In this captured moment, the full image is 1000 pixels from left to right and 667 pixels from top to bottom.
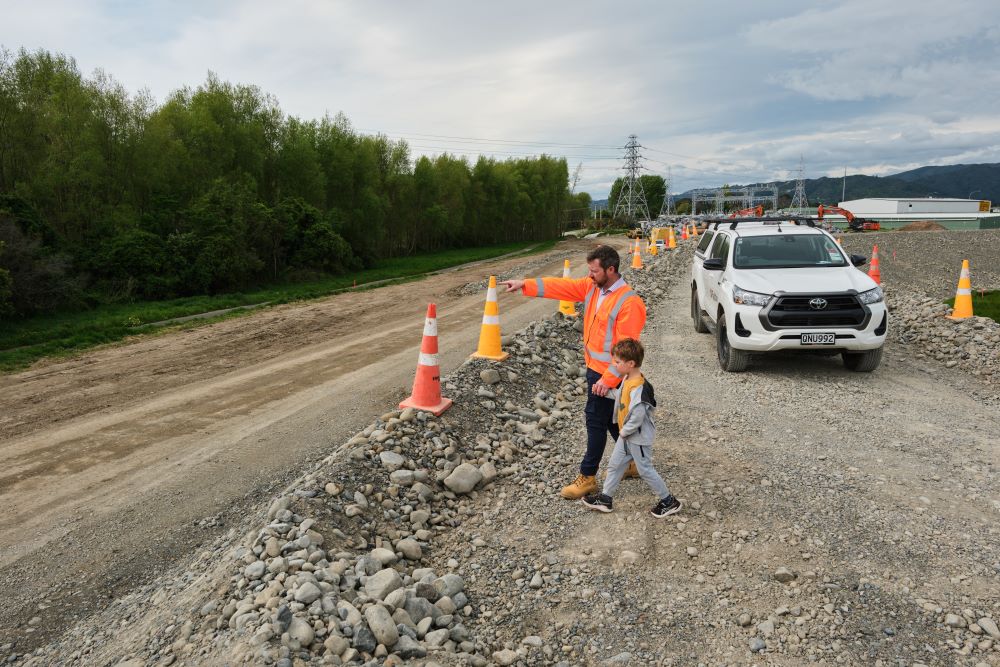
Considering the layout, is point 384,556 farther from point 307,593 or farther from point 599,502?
point 599,502

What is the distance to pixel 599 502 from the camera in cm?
463

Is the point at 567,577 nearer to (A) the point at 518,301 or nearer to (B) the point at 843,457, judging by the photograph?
(B) the point at 843,457

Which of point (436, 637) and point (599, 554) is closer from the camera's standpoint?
point (436, 637)

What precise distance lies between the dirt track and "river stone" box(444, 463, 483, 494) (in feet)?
→ 5.59

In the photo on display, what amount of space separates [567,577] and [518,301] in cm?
1365

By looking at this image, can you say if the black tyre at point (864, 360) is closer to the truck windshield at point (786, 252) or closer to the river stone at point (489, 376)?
the truck windshield at point (786, 252)

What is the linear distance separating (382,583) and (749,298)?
6.39 metres

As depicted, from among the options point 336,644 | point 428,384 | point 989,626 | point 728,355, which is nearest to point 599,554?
point 336,644

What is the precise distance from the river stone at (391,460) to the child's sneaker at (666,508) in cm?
208

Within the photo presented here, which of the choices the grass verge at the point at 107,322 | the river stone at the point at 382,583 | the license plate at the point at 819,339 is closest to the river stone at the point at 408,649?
the river stone at the point at 382,583

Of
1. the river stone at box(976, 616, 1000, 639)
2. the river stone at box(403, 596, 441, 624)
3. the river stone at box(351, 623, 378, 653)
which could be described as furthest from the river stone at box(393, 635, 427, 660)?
the river stone at box(976, 616, 1000, 639)

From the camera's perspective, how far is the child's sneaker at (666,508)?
14.8 feet

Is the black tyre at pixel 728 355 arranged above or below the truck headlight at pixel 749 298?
below

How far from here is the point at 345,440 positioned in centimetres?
645
